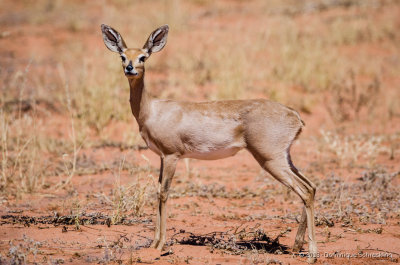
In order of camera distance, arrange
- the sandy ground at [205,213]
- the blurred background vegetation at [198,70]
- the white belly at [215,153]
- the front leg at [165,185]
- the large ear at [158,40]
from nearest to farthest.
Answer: the sandy ground at [205,213], the front leg at [165,185], the white belly at [215,153], the large ear at [158,40], the blurred background vegetation at [198,70]

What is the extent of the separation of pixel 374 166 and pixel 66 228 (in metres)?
5.73

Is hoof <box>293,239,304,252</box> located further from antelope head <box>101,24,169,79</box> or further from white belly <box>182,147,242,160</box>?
antelope head <box>101,24,169,79</box>

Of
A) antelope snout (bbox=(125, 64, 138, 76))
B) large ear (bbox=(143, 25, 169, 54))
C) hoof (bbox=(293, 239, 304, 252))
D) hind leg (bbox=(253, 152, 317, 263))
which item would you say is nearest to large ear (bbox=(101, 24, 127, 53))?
large ear (bbox=(143, 25, 169, 54))

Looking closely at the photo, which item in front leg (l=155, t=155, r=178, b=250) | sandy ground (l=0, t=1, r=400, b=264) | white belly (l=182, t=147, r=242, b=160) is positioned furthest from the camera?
white belly (l=182, t=147, r=242, b=160)

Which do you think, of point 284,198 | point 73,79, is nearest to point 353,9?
point 73,79

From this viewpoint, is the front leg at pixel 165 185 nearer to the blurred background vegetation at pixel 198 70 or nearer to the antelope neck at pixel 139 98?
the antelope neck at pixel 139 98

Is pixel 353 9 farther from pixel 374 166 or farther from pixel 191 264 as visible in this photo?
pixel 191 264

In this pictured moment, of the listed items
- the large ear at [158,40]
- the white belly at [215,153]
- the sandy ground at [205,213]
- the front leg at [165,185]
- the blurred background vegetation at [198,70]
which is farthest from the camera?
the blurred background vegetation at [198,70]

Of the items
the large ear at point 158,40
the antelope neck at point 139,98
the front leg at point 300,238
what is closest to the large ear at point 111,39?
the large ear at point 158,40

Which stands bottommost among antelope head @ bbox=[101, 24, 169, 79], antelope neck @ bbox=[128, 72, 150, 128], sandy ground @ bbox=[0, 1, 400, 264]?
sandy ground @ bbox=[0, 1, 400, 264]

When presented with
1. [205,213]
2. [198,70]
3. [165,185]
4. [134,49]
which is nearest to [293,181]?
[165,185]

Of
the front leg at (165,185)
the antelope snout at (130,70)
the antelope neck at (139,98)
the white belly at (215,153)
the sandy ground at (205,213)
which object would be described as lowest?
the sandy ground at (205,213)

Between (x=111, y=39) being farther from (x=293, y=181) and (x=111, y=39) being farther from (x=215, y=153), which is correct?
(x=293, y=181)

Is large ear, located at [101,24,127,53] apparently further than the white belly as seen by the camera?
Yes
